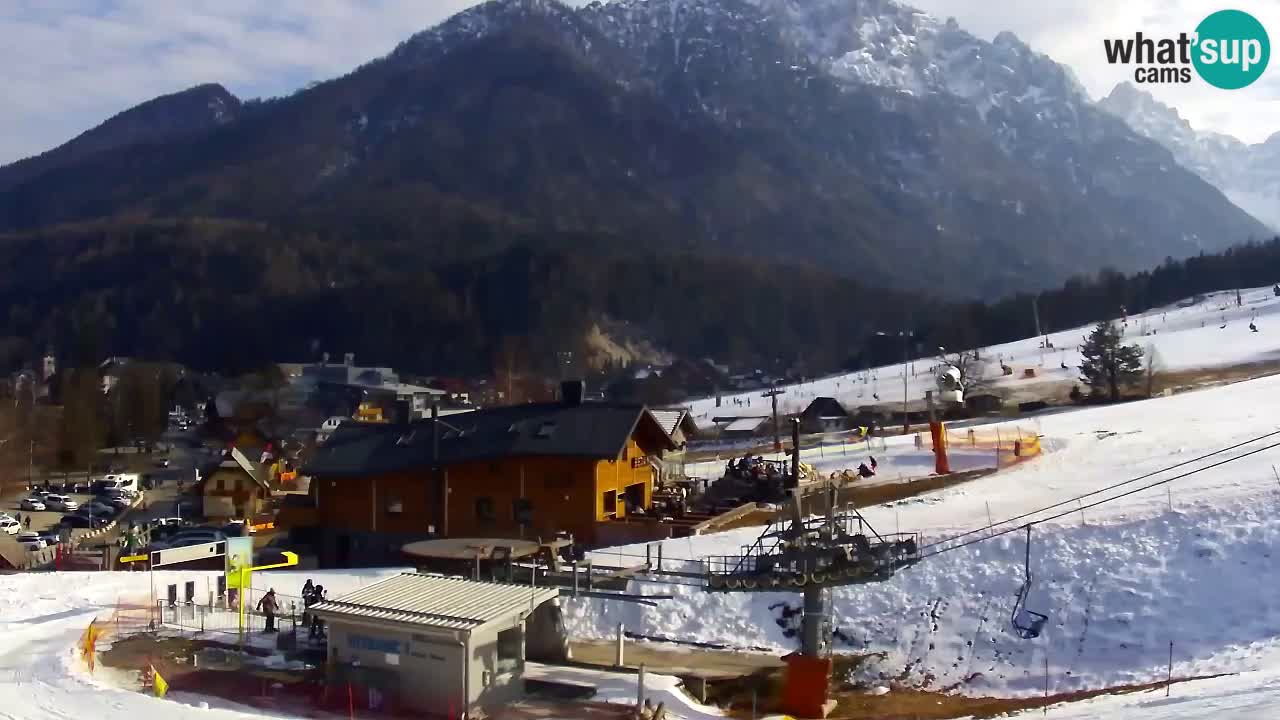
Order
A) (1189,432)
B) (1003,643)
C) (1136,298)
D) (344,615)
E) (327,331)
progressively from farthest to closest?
(327,331) < (1136,298) < (1189,432) < (1003,643) < (344,615)

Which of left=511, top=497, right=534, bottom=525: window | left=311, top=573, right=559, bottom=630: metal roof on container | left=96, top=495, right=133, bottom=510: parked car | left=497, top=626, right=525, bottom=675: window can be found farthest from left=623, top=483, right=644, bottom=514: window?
left=96, top=495, right=133, bottom=510: parked car

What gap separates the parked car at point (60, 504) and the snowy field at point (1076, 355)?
54.8 metres

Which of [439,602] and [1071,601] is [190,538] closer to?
[439,602]

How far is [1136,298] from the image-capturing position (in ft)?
568

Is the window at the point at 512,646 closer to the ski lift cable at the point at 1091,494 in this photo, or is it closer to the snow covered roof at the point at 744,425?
the ski lift cable at the point at 1091,494

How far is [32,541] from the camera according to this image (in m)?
49.4

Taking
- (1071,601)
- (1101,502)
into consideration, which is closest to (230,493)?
(1101,502)

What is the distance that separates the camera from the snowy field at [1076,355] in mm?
93188

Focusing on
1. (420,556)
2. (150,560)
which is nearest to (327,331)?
(150,560)

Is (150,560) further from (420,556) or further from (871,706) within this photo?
(871,706)

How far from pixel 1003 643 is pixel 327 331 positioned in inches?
Answer: 7378

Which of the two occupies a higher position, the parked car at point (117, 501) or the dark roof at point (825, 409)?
the dark roof at point (825, 409)

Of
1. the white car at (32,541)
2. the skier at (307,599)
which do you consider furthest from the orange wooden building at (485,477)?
the white car at (32,541)

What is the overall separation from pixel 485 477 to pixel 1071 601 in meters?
21.0
